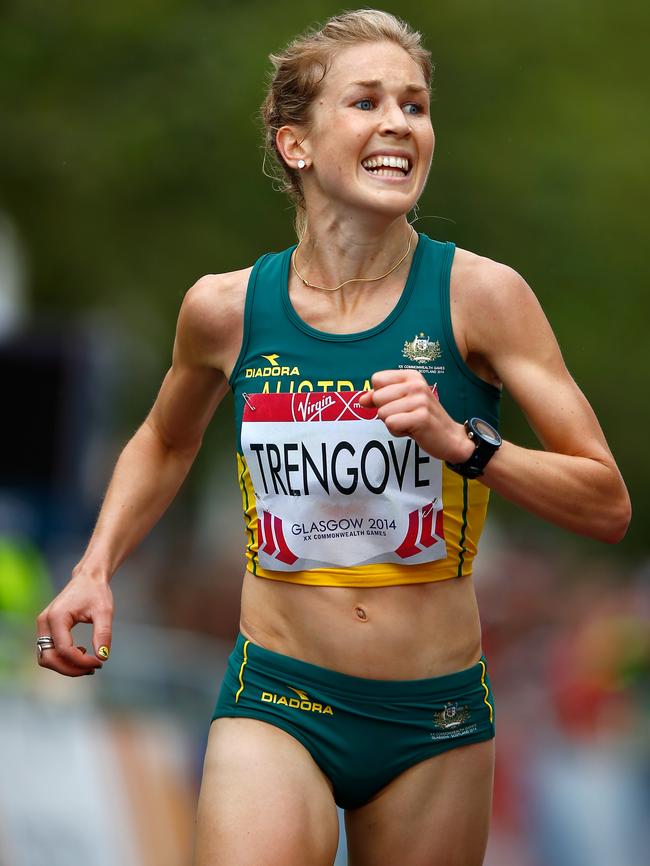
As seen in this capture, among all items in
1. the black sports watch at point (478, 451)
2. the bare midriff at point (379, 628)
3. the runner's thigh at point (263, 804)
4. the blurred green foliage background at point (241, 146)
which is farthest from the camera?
the blurred green foliage background at point (241, 146)

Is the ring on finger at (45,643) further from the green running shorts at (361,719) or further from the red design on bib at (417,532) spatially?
the red design on bib at (417,532)

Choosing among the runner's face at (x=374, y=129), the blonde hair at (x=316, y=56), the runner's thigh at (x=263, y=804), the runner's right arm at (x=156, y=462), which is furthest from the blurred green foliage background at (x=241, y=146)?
the runner's thigh at (x=263, y=804)

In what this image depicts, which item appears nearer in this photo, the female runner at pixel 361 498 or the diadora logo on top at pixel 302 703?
the female runner at pixel 361 498

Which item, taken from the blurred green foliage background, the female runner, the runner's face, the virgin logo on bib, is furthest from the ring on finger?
the blurred green foliage background

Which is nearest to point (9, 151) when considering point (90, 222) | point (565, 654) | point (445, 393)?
point (90, 222)

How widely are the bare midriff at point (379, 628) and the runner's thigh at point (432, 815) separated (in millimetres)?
247

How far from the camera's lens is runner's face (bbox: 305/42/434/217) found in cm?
435

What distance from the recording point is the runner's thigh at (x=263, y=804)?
4117 millimetres

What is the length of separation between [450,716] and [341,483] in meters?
0.68

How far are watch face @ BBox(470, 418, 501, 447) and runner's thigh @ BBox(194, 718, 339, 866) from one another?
3.17ft

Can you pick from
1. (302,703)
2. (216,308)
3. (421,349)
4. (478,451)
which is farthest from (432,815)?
(216,308)

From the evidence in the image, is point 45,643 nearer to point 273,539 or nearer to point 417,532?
point 273,539

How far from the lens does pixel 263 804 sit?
4.16 m

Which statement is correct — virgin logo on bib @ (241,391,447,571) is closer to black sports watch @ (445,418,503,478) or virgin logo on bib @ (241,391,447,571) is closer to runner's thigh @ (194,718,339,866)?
black sports watch @ (445,418,503,478)
